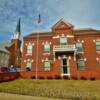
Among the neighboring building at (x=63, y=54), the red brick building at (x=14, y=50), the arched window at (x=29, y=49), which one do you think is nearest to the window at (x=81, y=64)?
the neighboring building at (x=63, y=54)

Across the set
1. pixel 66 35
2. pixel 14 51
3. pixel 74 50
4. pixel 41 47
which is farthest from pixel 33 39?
pixel 14 51

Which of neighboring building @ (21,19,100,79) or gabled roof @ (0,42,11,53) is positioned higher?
gabled roof @ (0,42,11,53)

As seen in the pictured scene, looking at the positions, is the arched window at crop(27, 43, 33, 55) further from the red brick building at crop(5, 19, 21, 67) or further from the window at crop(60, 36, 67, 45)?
the red brick building at crop(5, 19, 21, 67)

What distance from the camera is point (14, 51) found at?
6781 centimetres

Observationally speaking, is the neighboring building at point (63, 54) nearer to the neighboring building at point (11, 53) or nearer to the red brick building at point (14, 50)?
the neighboring building at point (11, 53)

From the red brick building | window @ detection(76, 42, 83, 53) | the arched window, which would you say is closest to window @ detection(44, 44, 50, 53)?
the arched window

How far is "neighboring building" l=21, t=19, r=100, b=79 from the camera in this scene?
27.7 metres

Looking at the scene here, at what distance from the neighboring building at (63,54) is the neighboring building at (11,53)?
30.2 meters

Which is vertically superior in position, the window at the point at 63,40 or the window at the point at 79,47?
the window at the point at 63,40

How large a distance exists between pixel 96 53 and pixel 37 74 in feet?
40.5

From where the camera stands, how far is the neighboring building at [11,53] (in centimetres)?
6004

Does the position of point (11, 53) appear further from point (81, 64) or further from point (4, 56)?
point (81, 64)

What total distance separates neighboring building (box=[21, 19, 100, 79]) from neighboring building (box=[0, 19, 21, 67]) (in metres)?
30.2

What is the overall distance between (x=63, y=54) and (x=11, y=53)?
1681 inches
